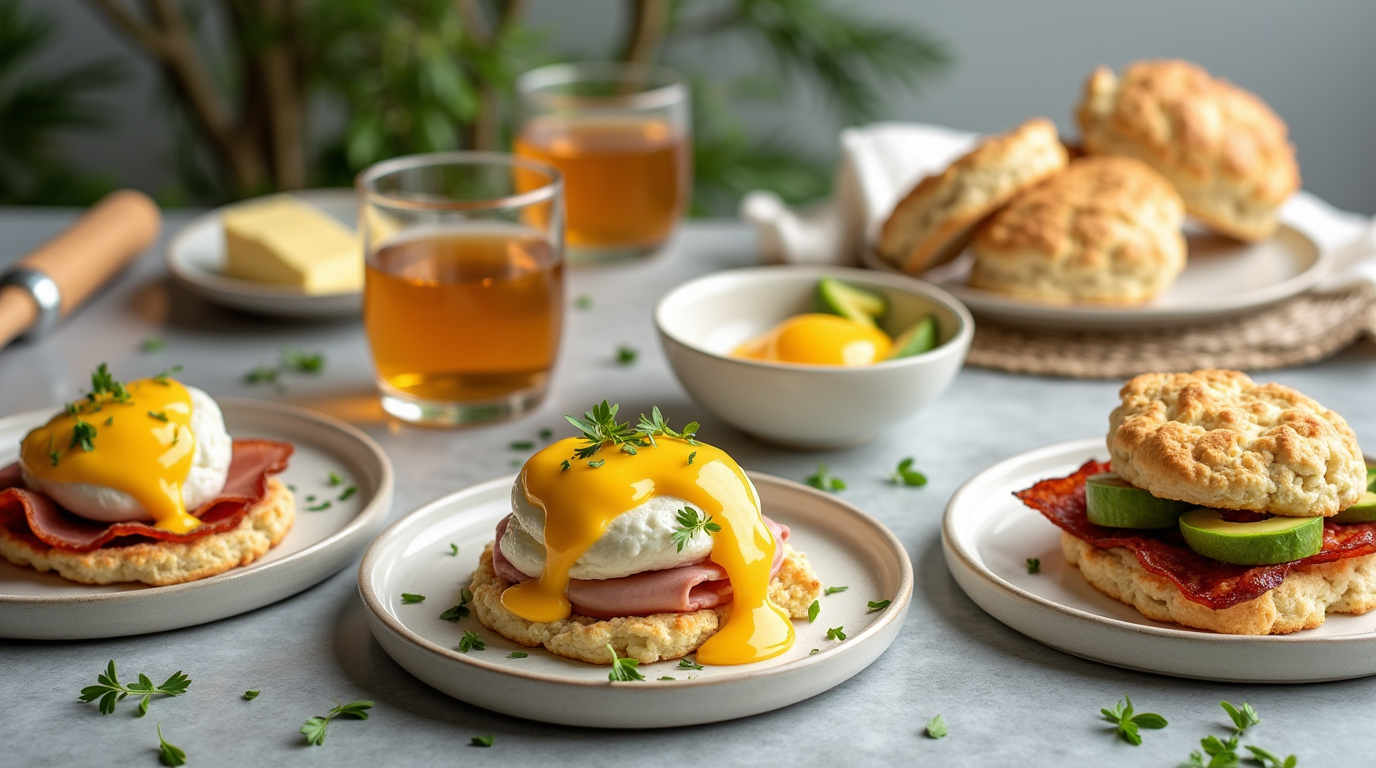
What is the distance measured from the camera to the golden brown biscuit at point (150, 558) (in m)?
1.83

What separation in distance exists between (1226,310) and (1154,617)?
1.38 metres

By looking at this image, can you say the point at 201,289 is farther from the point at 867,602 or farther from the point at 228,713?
the point at 867,602

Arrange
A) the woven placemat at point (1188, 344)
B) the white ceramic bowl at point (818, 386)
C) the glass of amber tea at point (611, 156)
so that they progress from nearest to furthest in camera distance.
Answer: the white ceramic bowl at point (818, 386) < the woven placemat at point (1188, 344) < the glass of amber tea at point (611, 156)

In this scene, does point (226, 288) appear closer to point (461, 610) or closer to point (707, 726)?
point (461, 610)

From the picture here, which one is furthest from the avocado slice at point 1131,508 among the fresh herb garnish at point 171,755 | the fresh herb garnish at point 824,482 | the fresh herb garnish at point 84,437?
the fresh herb garnish at point 84,437

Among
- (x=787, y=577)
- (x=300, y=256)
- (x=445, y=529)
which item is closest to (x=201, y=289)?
(x=300, y=256)

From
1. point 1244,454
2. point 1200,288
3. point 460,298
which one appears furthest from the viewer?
point 1200,288

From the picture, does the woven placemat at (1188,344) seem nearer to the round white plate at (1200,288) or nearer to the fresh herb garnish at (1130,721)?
the round white plate at (1200,288)

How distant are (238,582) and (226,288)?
1.43 metres

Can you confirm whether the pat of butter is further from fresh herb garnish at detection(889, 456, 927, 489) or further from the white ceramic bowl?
fresh herb garnish at detection(889, 456, 927, 489)

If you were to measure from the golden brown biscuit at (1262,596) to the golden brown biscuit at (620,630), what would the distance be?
0.45 m

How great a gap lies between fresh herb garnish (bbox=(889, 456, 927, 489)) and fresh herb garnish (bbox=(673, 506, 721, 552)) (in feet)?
2.58

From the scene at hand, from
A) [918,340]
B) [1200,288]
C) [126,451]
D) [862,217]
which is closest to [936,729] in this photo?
[918,340]

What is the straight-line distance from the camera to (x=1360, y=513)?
1812mm
